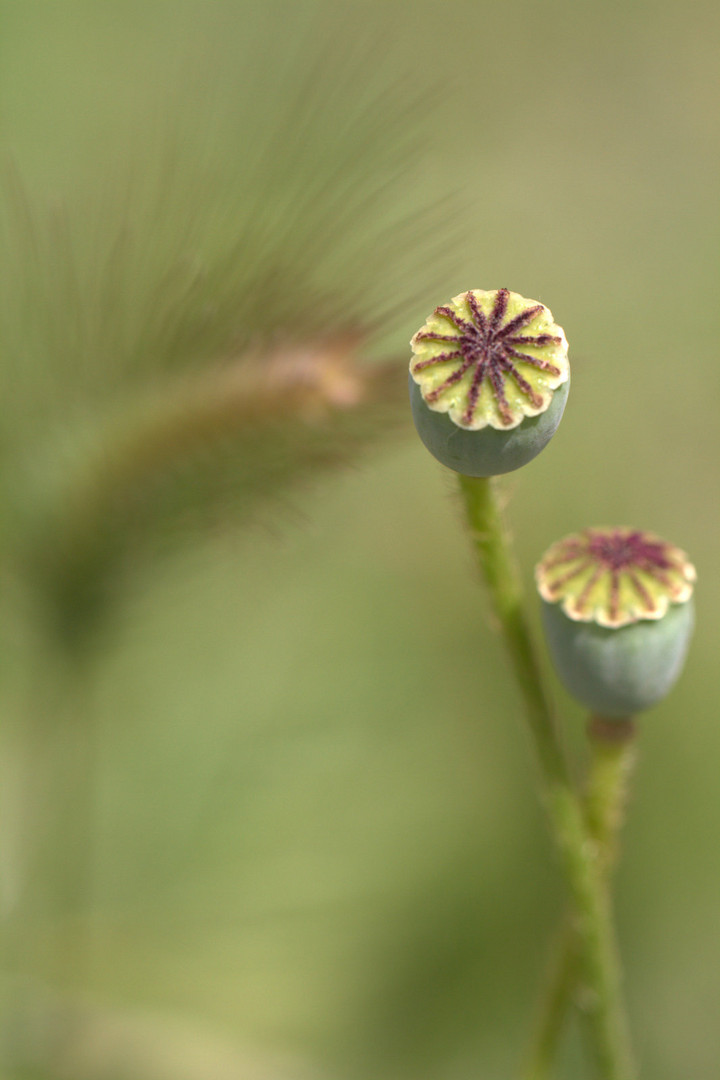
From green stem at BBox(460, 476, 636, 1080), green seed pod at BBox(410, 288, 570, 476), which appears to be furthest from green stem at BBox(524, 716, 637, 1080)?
green seed pod at BBox(410, 288, 570, 476)

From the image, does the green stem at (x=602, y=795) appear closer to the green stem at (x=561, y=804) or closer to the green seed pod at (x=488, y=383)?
the green stem at (x=561, y=804)

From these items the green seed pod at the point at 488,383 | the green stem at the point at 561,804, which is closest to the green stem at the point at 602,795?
the green stem at the point at 561,804

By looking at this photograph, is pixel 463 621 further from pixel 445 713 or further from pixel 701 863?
pixel 701 863

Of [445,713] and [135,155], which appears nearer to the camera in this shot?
→ [445,713]

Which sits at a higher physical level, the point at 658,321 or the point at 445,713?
the point at 658,321

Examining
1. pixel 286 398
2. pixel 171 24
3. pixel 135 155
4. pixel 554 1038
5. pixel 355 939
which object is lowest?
pixel 554 1038

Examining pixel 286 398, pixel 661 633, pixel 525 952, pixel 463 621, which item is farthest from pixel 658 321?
pixel 661 633
